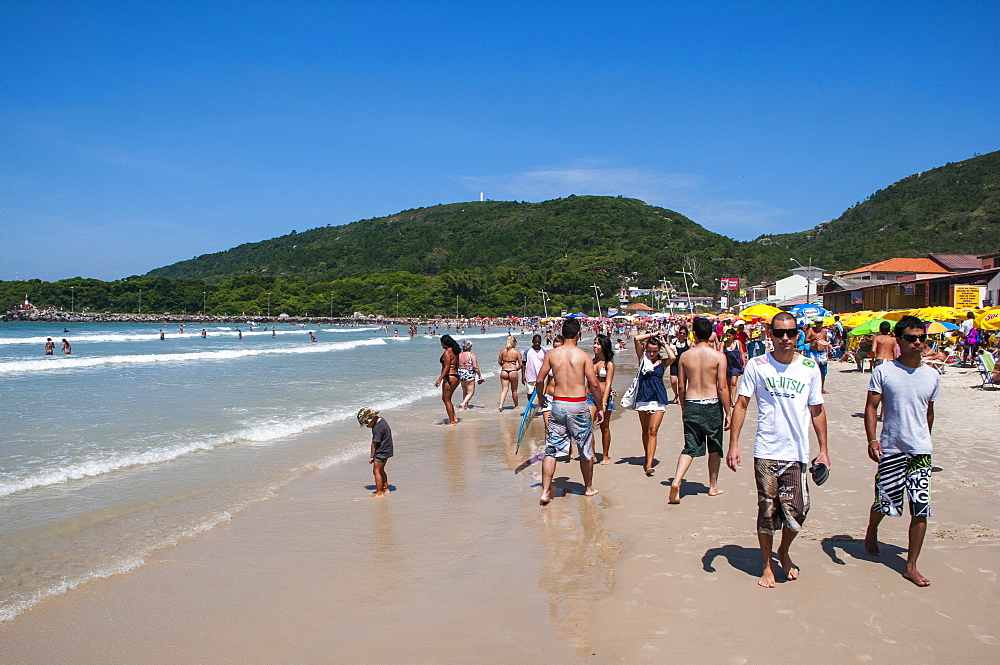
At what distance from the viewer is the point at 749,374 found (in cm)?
401

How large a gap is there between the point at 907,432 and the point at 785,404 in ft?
2.34

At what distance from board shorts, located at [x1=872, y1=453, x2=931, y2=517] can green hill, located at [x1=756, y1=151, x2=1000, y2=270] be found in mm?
87907

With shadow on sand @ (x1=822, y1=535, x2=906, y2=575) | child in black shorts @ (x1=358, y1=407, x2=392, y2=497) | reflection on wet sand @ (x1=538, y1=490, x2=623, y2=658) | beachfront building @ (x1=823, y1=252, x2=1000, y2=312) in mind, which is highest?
beachfront building @ (x1=823, y1=252, x2=1000, y2=312)

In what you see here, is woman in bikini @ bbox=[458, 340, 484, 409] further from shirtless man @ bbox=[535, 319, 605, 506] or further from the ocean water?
shirtless man @ bbox=[535, 319, 605, 506]

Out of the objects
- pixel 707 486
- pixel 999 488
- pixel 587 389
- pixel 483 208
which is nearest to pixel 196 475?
pixel 587 389

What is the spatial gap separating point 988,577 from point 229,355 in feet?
116

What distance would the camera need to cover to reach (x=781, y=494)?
149 inches

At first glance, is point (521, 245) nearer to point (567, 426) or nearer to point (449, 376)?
point (449, 376)

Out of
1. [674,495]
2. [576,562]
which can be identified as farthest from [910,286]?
[576,562]

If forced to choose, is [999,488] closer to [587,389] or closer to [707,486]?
[707,486]

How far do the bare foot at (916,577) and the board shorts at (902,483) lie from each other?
0.32 meters

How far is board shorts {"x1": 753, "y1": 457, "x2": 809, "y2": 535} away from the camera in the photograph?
3.75 meters

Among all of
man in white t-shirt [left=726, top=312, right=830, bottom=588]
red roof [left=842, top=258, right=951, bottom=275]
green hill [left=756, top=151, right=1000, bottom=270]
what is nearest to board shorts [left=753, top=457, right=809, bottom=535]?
man in white t-shirt [left=726, top=312, right=830, bottom=588]

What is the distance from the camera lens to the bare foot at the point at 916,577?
12.4ft
